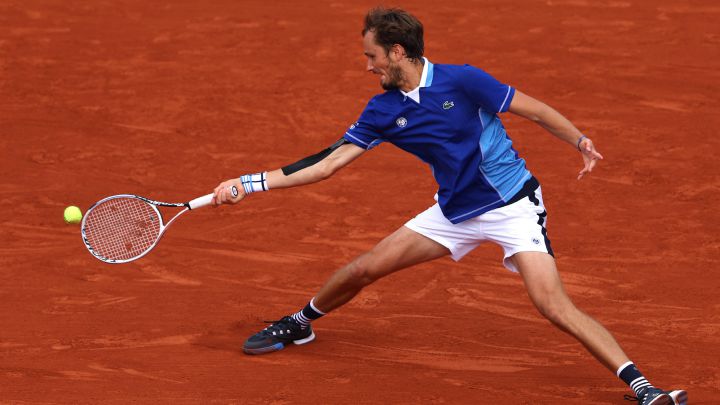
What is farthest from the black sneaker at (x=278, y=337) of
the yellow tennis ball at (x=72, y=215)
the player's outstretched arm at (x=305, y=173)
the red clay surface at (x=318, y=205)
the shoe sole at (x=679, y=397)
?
the shoe sole at (x=679, y=397)

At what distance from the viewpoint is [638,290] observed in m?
8.21

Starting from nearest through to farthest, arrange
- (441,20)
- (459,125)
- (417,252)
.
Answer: (459,125) → (417,252) → (441,20)

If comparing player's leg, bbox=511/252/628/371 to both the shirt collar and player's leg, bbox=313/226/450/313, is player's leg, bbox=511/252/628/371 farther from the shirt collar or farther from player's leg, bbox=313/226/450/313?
the shirt collar

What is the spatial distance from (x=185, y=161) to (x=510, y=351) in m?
4.45

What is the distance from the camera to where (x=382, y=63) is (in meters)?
6.44

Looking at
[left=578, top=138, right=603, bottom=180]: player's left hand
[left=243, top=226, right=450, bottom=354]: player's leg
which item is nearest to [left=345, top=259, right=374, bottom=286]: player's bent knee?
[left=243, top=226, right=450, bottom=354]: player's leg

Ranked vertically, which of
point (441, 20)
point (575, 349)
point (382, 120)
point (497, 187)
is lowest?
point (575, 349)

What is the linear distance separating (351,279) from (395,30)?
5.25ft

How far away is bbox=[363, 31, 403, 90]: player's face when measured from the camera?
641 centimetres

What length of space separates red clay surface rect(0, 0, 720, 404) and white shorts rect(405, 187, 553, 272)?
84 cm

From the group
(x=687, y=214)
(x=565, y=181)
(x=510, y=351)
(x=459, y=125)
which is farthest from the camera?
(x=565, y=181)

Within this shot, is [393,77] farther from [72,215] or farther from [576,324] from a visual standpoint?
[72,215]

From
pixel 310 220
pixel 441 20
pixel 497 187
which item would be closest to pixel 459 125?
pixel 497 187

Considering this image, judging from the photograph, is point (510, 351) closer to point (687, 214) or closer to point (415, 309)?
point (415, 309)
